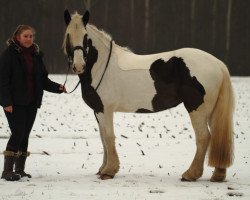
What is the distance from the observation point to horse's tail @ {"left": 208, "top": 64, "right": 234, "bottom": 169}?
18.2 ft

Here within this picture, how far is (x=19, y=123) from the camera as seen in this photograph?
567 cm

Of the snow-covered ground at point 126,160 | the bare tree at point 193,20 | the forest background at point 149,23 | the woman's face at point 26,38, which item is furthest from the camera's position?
the bare tree at point 193,20

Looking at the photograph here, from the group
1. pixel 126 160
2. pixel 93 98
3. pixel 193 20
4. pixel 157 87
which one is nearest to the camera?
pixel 157 87

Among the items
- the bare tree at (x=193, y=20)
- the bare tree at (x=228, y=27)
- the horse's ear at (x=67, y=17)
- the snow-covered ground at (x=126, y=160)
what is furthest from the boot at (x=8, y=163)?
the bare tree at (x=228, y=27)

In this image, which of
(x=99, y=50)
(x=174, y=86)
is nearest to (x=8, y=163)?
(x=99, y=50)

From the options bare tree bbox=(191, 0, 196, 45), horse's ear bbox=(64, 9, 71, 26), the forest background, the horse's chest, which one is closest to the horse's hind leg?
the horse's chest

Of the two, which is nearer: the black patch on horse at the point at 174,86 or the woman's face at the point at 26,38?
the black patch on horse at the point at 174,86

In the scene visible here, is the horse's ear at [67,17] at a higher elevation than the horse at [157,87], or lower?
higher

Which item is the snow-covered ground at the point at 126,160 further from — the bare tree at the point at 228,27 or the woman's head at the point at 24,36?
the bare tree at the point at 228,27

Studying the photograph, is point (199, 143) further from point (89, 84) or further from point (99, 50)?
point (99, 50)

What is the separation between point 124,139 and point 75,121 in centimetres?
252

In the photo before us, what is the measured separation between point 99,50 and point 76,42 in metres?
0.51

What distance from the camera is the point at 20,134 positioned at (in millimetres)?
5699

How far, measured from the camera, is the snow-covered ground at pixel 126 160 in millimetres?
4941
